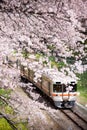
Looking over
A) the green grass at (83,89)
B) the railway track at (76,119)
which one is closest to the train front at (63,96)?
the railway track at (76,119)

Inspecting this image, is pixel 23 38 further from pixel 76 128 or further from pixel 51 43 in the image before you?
pixel 76 128

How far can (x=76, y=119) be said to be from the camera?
61.6 ft

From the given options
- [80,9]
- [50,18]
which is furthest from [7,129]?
[50,18]

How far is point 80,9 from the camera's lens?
11969 mm

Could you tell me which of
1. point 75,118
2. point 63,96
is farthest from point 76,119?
point 63,96

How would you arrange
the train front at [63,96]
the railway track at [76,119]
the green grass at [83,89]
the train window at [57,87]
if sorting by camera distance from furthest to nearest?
1. the green grass at [83,89]
2. the train front at [63,96]
3. the train window at [57,87]
4. the railway track at [76,119]

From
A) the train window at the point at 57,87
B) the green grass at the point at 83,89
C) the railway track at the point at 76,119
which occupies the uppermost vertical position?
the train window at the point at 57,87

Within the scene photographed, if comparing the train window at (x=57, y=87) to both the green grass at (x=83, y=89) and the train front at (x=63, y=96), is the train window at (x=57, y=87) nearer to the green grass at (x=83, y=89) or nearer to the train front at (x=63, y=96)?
the train front at (x=63, y=96)

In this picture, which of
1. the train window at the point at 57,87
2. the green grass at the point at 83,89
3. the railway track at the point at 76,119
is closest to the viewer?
the railway track at the point at 76,119

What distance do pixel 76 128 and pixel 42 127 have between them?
1.86m

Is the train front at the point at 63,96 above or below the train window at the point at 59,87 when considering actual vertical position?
below

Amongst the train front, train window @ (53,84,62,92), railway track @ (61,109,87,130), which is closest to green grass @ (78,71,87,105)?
the train front

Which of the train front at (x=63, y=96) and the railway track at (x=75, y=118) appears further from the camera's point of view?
the train front at (x=63, y=96)

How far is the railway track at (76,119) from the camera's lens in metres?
17.8
